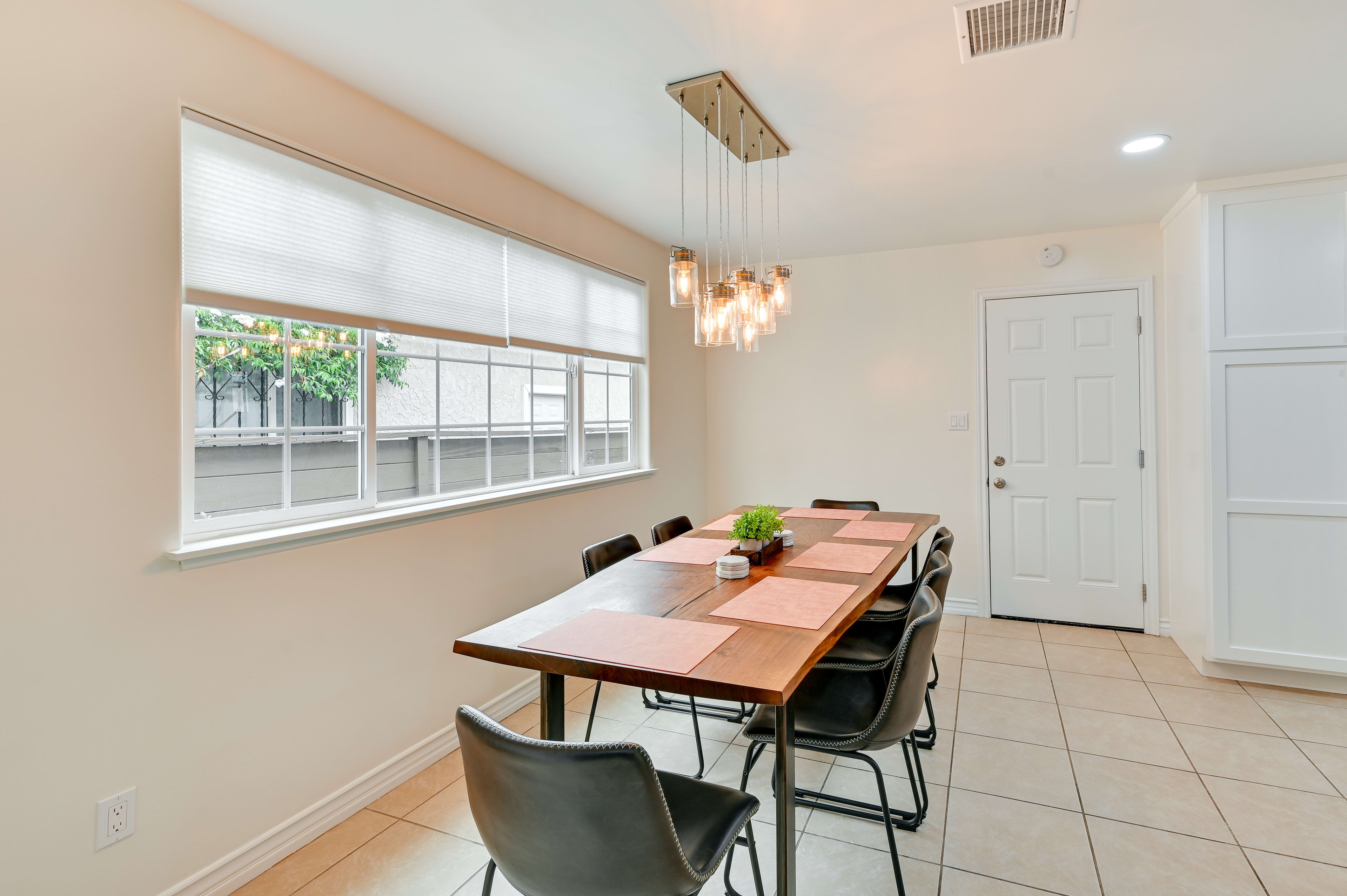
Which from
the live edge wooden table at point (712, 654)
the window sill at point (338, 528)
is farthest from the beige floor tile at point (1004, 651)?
the window sill at point (338, 528)

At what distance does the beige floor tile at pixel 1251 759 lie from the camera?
2.35m

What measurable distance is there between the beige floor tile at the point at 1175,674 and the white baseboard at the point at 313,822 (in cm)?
334

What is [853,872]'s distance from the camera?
6.22ft

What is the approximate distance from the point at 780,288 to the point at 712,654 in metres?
1.65

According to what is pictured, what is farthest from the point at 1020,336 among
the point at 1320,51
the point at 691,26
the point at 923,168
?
the point at 691,26

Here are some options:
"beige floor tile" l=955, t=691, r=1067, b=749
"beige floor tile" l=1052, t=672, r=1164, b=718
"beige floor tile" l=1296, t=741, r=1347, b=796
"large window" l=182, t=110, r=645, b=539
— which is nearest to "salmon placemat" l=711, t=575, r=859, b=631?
"beige floor tile" l=955, t=691, r=1067, b=749

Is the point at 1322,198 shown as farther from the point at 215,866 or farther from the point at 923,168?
the point at 215,866

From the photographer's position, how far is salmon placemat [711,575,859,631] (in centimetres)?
169

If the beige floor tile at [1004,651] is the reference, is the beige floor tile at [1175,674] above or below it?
below

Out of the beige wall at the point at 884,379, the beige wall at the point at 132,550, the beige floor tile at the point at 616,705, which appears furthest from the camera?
the beige wall at the point at 884,379

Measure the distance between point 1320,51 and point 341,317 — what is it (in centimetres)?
334

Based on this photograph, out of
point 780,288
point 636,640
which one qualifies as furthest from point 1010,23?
point 636,640

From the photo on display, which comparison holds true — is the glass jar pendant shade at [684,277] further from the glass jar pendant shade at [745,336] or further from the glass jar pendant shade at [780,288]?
the glass jar pendant shade at [780,288]

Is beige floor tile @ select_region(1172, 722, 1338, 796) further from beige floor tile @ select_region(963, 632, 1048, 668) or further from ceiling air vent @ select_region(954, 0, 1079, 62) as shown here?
ceiling air vent @ select_region(954, 0, 1079, 62)
